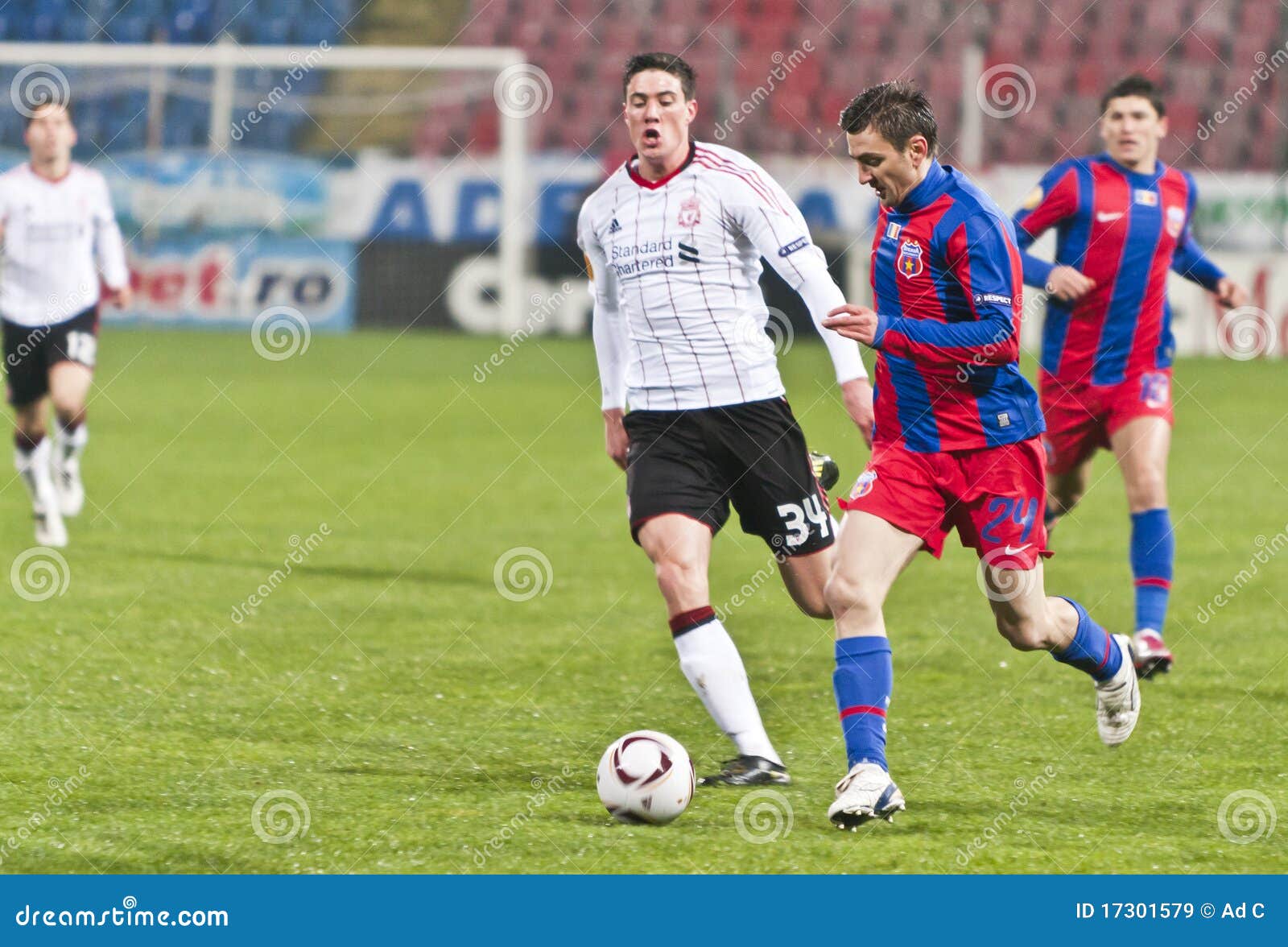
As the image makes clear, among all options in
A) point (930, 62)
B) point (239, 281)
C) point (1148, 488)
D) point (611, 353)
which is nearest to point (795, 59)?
point (930, 62)

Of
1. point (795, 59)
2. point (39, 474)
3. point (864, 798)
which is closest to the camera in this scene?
point (864, 798)

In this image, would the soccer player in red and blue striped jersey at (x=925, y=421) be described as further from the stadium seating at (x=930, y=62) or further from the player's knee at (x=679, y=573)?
the stadium seating at (x=930, y=62)

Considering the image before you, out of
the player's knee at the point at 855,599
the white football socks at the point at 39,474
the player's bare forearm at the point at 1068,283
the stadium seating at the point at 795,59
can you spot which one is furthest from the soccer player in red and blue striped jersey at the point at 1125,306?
the stadium seating at the point at 795,59

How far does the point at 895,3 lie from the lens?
83.2 ft

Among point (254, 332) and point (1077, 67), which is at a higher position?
point (1077, 67)

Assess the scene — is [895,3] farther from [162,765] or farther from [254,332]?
[162,765]

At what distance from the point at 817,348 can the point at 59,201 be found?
12402mm

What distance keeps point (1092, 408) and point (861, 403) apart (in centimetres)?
240

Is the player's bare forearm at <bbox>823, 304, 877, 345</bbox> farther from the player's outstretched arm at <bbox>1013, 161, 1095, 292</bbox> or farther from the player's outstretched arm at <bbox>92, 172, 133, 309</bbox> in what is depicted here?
the player's outstretched arm at <bbox>92, 172, 133, 309</bbox>

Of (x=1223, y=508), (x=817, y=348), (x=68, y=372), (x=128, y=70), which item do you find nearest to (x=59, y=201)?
(x=68, y=372)

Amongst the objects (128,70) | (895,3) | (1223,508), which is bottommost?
(1223,508)

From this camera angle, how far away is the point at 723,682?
5375 millimetres

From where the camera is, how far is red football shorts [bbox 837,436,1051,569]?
17.0 ft

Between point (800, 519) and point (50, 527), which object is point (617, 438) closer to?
point (800, 519)
